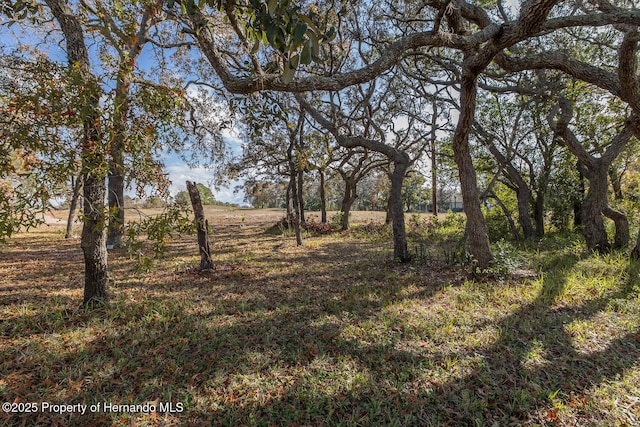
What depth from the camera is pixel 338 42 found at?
7.12 meters

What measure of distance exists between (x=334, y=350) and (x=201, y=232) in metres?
4.30

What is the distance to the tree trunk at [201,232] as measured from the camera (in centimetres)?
607

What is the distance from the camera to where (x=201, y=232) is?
6.05 metres

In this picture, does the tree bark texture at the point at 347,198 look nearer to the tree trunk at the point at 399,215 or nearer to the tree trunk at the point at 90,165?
the tree trunk at the point at 399,215

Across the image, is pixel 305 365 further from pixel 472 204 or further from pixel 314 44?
pixel 472 204

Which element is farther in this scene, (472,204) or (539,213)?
(539,213)

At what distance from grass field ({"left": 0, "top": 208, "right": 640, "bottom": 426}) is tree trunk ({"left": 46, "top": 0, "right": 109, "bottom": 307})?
500 mm

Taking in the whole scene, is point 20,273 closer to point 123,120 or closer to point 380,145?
point 123,120

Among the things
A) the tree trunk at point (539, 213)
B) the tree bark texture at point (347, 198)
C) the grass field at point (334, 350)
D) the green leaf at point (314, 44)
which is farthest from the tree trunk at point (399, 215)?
the tree bark texture at point (347, 198)

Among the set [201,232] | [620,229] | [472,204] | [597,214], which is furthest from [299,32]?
[620,229]

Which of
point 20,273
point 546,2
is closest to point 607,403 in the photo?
point 546,2

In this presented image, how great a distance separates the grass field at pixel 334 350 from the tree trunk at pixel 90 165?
50 centimetres

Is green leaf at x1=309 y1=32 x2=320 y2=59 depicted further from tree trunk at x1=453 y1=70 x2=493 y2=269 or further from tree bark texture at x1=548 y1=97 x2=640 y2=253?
tree bark texture at x1=548 y1=97 x2=640 y2=253

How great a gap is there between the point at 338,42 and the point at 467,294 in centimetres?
680
